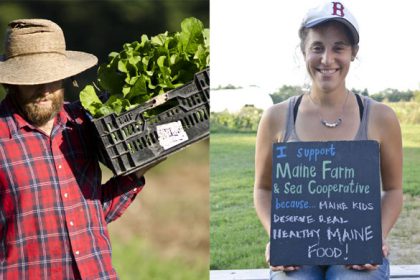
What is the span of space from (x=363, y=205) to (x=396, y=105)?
129 inches

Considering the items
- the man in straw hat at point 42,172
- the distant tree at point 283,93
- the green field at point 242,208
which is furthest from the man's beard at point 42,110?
the green field at point 242,208

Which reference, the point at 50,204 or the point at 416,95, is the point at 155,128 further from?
the point at 416,95

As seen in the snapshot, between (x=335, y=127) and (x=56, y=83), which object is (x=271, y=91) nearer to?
(x=335, y=127)

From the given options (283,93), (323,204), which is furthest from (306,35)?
(283,93)

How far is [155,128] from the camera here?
2734 mm

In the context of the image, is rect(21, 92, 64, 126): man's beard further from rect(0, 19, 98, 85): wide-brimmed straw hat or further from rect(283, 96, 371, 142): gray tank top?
rect(283, 96, 371, 142): gray tank top

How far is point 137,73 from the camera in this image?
109 inches

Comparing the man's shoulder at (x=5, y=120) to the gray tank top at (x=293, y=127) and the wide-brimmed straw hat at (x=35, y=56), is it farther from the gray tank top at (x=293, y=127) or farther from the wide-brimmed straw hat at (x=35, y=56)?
the gray tank top at (x=293, y=127)

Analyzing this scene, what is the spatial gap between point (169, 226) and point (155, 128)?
2.60 m

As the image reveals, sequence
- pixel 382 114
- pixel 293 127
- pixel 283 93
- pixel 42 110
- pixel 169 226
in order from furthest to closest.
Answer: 1. pixel 283 93
2. pixel 169 226
3. pixel 293 127
4. pixel 382 114
5. pixel 42 110

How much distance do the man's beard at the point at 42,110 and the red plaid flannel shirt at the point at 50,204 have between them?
0.04m

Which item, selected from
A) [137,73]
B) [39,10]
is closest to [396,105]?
[39,10]

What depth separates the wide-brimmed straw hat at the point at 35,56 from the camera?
8.57 ft

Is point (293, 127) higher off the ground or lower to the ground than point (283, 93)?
higher
